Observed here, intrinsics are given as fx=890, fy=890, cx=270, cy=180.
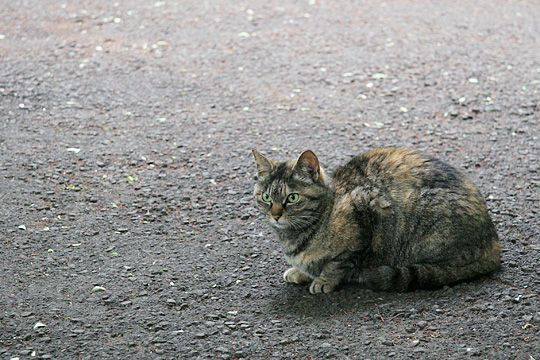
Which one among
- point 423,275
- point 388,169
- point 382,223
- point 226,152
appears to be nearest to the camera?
point 423,275

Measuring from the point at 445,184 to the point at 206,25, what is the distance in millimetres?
5318

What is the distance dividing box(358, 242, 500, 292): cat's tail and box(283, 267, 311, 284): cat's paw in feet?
1.34

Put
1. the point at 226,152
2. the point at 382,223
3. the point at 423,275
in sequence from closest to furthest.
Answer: the point at 423,275 → the point at 382,223 → the point at 226,152

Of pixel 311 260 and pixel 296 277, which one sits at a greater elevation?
pixel 311 260

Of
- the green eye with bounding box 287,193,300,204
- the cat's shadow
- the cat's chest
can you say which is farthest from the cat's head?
the cat's shadow

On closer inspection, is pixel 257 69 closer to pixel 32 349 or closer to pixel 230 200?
pixel 230 200

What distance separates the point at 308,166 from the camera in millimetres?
4980

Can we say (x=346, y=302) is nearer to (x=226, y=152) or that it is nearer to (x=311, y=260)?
(x=311, y=260)

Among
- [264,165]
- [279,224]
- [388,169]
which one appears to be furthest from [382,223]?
[264,165]

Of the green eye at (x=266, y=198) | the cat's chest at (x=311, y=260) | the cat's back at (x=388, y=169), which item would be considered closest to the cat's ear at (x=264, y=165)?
the green eye at (x=266, y=198)

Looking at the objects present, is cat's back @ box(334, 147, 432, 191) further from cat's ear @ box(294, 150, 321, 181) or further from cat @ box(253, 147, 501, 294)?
cat's ear @ box(294, 150, 321, 181)

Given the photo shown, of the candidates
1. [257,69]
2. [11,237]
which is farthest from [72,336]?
[257,69]

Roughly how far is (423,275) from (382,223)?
14.5 inches

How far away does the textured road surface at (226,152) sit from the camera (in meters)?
4.59
